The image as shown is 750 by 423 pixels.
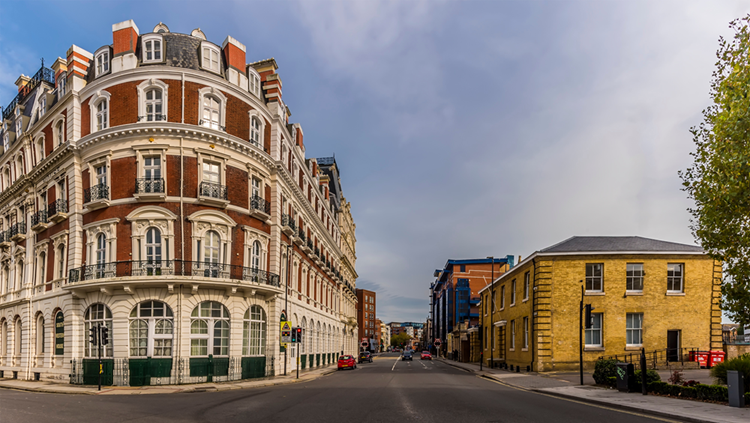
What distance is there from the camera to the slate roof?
105 feet

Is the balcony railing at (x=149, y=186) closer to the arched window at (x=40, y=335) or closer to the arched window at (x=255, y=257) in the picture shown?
the arched window at (x=255, y=257)

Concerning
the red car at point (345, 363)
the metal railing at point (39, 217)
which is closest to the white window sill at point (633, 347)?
the red car at point (345, 363)

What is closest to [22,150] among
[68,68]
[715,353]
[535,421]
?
[68,68]

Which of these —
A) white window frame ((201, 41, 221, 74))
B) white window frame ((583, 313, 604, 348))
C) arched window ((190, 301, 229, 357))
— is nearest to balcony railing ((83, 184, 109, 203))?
arched window ((190, 301, 229, 357))

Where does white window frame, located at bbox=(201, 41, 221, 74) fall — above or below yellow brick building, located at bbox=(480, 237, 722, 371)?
above

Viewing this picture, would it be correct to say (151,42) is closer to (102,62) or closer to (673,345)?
(102,62)

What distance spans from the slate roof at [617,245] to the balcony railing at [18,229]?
3481 cm

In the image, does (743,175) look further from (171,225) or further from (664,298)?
(171,225)

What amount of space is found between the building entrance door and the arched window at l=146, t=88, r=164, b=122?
1279 inches

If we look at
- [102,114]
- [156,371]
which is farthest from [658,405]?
[102,114]

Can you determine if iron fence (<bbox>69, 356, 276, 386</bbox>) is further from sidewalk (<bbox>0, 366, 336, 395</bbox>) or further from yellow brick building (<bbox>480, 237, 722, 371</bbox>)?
yellow brick building (<bbox>480, 237, 722, 371</bbox>)

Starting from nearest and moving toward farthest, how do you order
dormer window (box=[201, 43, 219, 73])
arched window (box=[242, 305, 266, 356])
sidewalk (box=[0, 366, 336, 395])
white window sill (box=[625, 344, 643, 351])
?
sidewalk (box=[0, 366, 336, 395]) → arched window (box=[242, 305, 266, 356]) → dormer window (box=[201, 43, 219, 73]) → white window sill (box=[625, 344, 643, 351])

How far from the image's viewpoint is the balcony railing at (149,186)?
26906 mm

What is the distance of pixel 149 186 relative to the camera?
27.0 m
